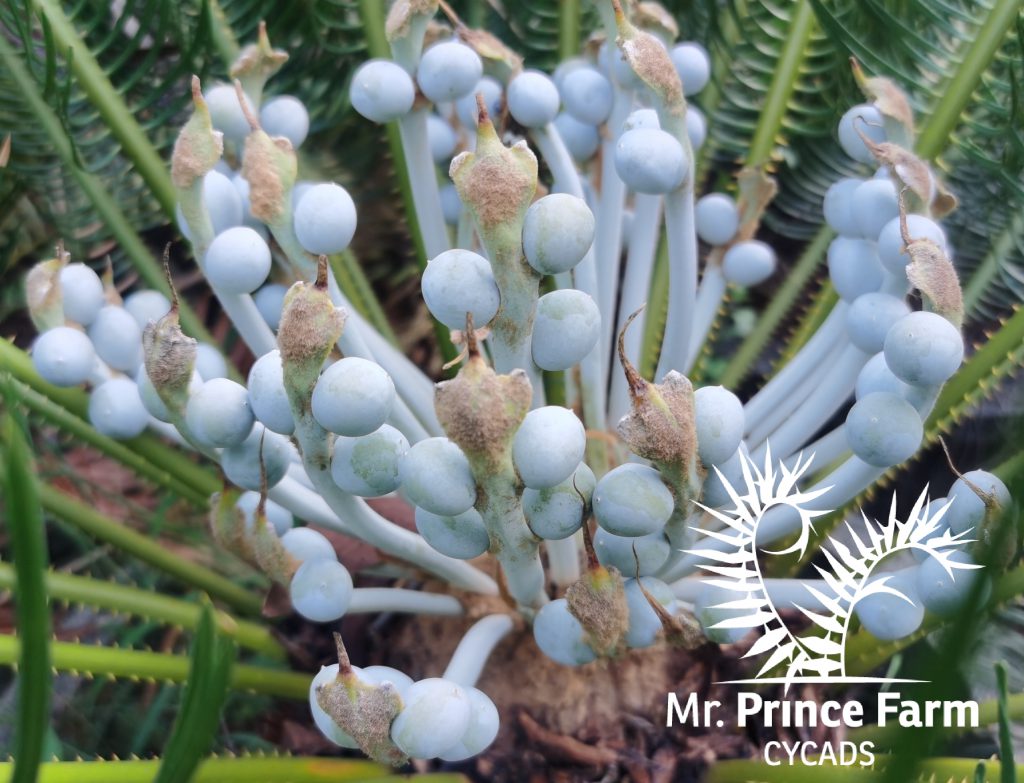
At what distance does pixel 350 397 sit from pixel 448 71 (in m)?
0.30

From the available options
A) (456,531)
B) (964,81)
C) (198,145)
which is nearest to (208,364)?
(198,145)

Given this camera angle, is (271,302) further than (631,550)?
Yes

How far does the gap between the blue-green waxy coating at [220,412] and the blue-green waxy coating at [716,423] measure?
0.79 ft

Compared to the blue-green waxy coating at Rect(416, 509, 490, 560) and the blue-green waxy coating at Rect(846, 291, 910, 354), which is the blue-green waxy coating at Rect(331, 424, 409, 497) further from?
the blue-green waxy coating at Rect(846, 291, 910, 354)

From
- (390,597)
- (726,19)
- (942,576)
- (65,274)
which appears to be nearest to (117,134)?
(65,274)

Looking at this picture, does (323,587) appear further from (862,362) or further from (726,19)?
(726,19)

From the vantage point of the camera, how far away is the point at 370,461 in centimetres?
50

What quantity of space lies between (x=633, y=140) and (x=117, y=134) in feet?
1.59

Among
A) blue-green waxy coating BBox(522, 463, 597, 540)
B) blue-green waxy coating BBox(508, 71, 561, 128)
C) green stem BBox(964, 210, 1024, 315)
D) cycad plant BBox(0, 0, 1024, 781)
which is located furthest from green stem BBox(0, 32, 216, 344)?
green stem BBox(964, 210, 1024, 315)

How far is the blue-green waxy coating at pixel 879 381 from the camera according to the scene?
0.53 metres

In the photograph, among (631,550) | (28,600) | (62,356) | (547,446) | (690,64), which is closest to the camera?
(28,600)

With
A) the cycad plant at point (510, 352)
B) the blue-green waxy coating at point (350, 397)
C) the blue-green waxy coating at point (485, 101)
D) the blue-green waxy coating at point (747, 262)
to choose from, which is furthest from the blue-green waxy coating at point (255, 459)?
the blue-green waxy coating at point (747, 262)

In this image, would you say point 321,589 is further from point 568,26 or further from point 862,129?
point 568,26

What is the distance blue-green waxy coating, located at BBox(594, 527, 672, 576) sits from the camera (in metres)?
0.55
